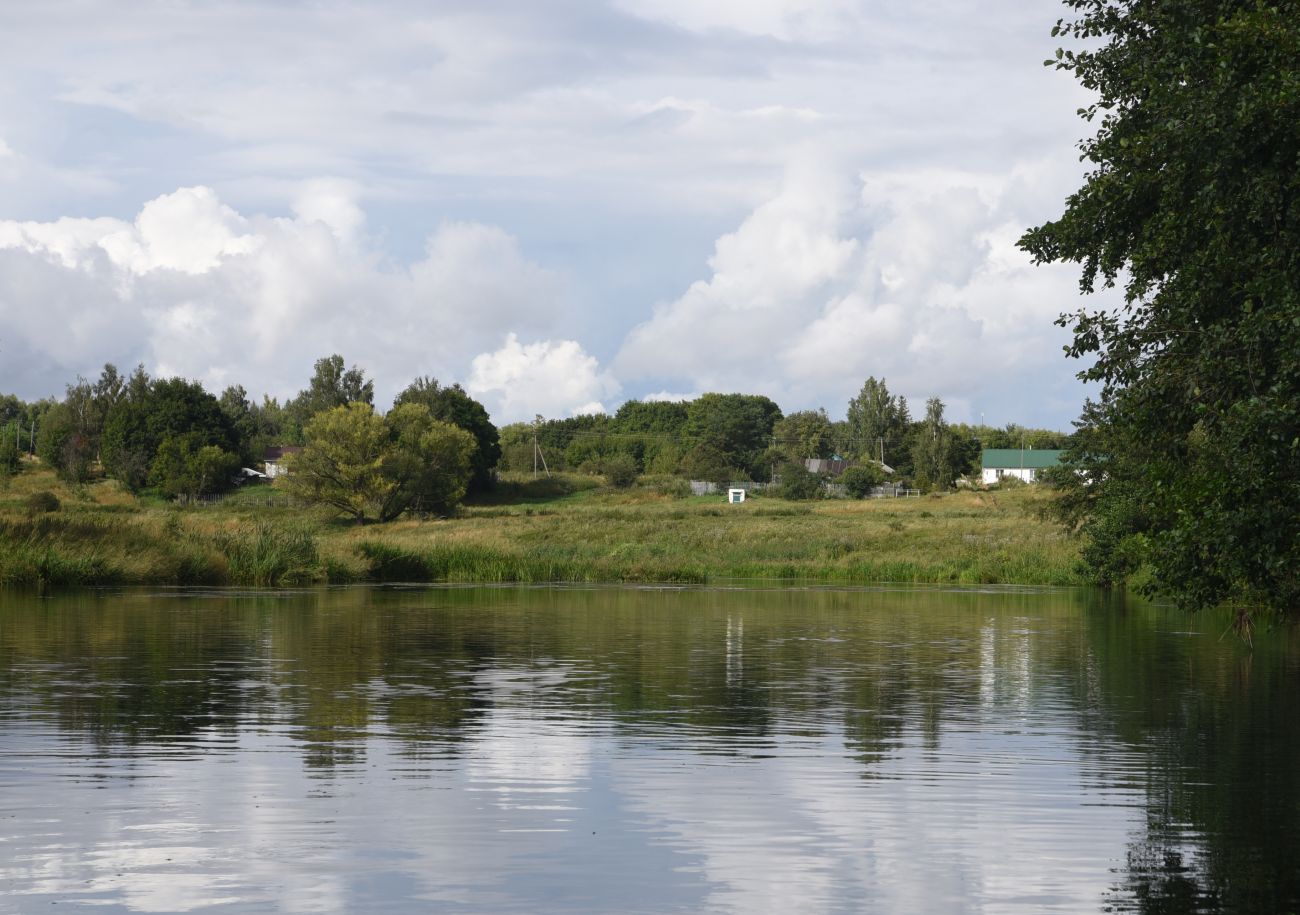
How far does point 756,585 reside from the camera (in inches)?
2766

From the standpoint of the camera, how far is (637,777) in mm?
16047

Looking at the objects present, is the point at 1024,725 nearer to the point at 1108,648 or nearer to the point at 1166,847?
the point at 1166,847

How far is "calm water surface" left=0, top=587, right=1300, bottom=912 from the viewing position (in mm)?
11234

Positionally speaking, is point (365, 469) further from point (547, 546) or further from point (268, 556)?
point (268, 556)

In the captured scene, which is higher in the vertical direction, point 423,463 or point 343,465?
point 423,463

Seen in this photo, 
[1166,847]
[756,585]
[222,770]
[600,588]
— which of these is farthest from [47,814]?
[756,585]

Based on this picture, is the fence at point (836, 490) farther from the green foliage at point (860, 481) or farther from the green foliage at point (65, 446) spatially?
the green foliage at point (65, 446)

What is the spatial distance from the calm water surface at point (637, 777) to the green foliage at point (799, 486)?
402ft

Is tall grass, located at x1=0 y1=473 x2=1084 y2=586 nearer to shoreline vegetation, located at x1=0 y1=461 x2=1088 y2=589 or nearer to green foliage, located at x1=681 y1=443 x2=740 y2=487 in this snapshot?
shoreline vegetation, located at x1=0 y1=461 x2=1088 y2=589

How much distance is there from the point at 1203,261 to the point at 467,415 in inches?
5591

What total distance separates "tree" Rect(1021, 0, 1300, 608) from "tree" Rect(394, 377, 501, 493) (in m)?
130

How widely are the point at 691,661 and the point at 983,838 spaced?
59.6ft

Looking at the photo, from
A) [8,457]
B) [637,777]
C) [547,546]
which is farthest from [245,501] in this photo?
[637,777]

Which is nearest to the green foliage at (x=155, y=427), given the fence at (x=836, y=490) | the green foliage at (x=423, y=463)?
the green foliage at (x=423, y=463)
